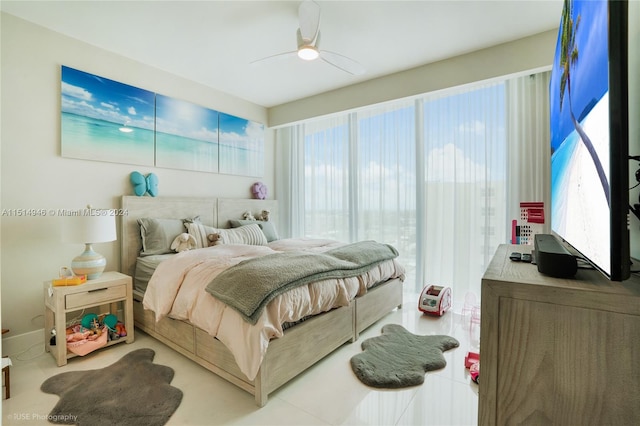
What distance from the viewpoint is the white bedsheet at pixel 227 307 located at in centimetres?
166

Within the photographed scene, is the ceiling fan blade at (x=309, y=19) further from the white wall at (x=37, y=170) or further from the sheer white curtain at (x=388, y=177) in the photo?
the white wall at (x=37, y=170)

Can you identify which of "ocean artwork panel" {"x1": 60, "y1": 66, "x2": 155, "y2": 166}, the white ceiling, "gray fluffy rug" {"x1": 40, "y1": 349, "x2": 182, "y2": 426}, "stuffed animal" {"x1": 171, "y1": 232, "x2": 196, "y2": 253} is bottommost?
"gray fluffy rug" {"x1": 40, "y1": 349, "x2": 182, "y2": 426}

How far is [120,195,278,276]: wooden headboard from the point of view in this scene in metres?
2.98

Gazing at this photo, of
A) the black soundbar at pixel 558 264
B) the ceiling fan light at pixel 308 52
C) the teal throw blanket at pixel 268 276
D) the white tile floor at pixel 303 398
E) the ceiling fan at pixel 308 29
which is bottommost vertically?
the white tile floor at pixel 303 398

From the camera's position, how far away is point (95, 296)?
2352 mm

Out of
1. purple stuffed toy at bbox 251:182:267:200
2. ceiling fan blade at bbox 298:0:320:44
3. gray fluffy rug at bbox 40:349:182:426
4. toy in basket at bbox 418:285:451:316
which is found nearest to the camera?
gray fluffy rug at bbox 40:349:182:426

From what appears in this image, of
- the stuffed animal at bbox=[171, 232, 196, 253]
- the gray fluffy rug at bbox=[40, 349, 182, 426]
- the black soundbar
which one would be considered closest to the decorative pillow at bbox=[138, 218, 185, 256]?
the stuffed animal at bbox=[171, 232, 196, 253]

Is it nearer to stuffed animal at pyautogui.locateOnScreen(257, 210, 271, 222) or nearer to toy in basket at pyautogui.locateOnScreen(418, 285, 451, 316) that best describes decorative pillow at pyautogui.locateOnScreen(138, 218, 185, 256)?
stuffed animal at pyautogui.locateOnScreen(257, 210, 271, 222)

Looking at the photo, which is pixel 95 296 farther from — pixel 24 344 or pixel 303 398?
pixel 303 398

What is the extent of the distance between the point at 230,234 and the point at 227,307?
172 cm

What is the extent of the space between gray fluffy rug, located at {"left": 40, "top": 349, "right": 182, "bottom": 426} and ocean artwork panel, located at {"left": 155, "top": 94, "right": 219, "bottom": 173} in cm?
208

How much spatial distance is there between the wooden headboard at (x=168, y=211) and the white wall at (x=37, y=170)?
132 mm

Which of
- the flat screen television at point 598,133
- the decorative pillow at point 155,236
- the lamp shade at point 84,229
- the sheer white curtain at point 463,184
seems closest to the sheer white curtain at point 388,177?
the sheer white curtain at point 463,184

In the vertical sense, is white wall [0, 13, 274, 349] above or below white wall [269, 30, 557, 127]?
below
